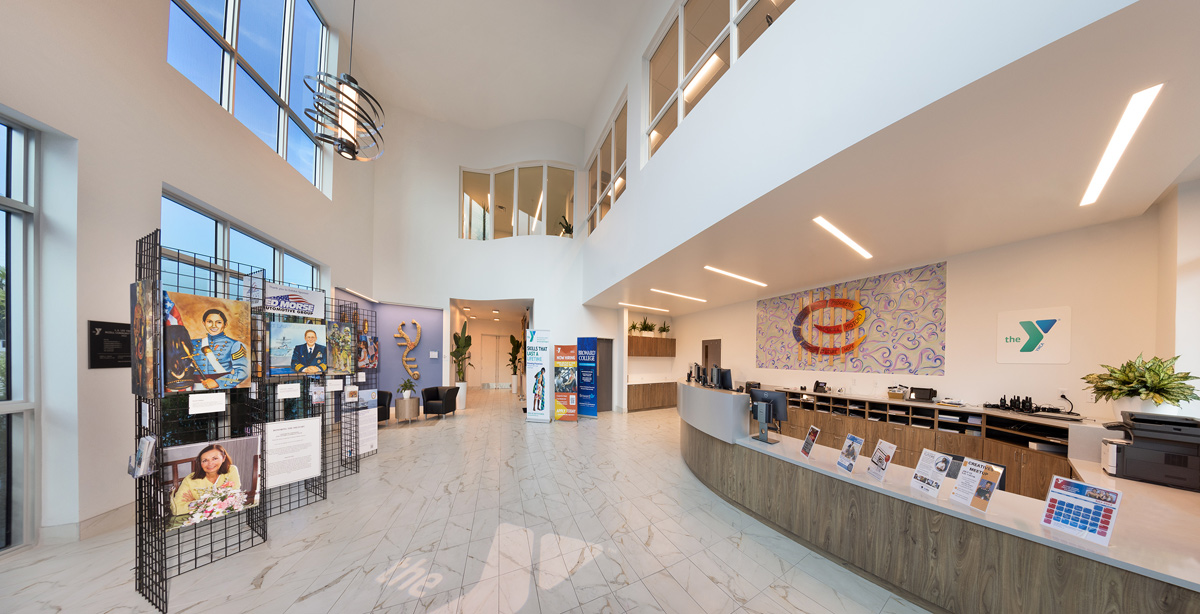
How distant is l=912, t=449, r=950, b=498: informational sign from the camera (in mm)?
2559

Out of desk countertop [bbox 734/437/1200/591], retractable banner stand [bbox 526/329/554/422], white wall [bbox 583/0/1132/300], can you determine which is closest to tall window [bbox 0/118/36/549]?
white wall [bbox 583/0/1132/300]

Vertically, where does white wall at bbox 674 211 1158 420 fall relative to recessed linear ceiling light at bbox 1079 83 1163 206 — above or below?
below

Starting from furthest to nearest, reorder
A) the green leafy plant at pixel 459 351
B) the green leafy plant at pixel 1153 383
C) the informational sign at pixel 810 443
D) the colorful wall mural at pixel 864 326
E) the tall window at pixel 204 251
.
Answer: the green leafy plant at pixel 459 351
the colorful wall mural at pixel 864 326
the tall window at pixel 204 251
the informational sign at pixel 810 443
the green leafy plant at pixel 1153 383

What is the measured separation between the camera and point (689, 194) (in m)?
4.04

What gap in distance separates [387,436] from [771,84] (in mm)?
7993

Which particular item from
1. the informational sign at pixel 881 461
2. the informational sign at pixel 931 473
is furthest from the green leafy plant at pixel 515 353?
the informational sign at pixel 931 473

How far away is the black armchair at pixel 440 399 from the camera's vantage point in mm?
8484

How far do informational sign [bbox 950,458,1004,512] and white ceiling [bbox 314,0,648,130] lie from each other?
7148mm

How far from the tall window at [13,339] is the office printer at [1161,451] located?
872cm

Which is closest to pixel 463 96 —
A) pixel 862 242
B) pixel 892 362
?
pixel 862 242

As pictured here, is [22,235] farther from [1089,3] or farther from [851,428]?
[851,428]

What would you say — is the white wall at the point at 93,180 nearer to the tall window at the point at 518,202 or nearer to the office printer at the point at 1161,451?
the tall window at the point at 518,202

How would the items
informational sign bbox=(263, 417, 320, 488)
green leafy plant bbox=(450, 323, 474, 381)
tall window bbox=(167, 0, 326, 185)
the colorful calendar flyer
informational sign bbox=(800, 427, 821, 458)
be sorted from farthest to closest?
green leafy plant bbox=(450, 323, 474, 381)
tall window bbox=(167, 0, 326, 185)
informational sign bbox=(263, 417, 320, 488)
informational sign bbox=(800, 427, 821, 458)
the colorful calendar flyer

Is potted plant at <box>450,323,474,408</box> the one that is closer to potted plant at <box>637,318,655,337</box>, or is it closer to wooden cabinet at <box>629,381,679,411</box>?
wooden cabinet at <box>629,381,679,411</box>
